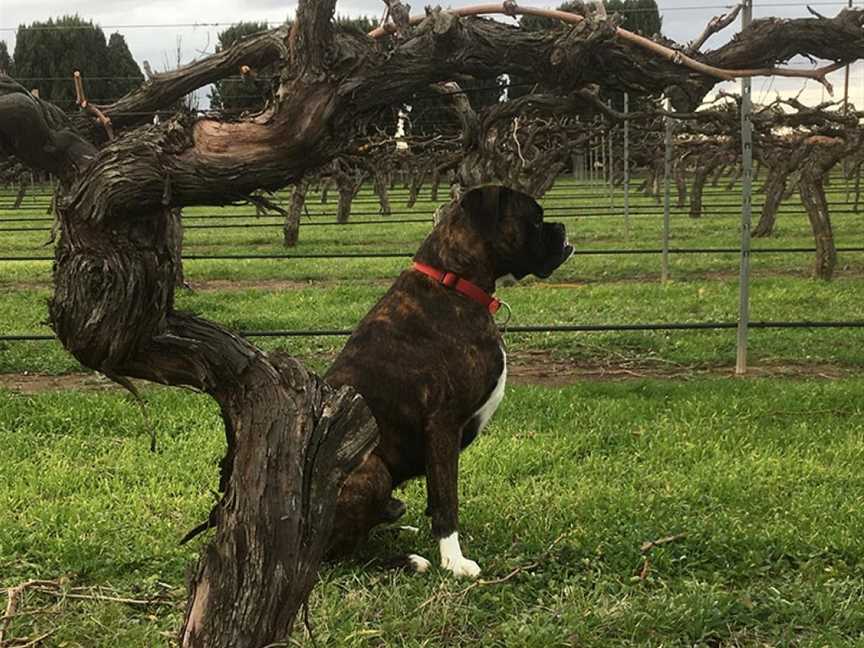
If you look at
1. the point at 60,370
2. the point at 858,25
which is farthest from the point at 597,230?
the point at 858,25

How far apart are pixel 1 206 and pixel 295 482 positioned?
41688 millimetres

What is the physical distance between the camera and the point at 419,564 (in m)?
3.86

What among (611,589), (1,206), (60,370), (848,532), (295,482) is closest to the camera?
(295,482)

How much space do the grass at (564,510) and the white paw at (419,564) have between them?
0.21ft

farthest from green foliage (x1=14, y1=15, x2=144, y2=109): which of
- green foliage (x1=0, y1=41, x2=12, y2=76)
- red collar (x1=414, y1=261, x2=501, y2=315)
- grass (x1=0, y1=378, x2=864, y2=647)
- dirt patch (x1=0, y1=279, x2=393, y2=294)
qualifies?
red collar (x1=414, y1=261, x2=501, y2=315)

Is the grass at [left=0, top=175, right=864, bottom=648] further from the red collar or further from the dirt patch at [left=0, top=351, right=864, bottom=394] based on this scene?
the red collar

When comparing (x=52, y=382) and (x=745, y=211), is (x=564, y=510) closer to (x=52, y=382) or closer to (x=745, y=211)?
(x=745, y=211)

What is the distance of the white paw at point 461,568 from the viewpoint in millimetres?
3790

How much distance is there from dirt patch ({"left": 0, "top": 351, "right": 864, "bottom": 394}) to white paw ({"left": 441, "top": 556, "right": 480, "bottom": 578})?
364cm

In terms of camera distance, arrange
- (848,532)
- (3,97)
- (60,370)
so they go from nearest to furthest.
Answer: (3,97) < (848,532) < (60,370)

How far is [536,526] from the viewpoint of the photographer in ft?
14.1

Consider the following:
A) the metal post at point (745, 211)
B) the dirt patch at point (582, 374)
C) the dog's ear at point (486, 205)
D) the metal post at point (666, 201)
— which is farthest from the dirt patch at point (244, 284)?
the dog's ear at point (486, 205)

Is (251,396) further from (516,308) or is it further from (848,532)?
(516,308)

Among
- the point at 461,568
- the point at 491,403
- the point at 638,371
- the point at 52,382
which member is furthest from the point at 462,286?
the point at 52,382
